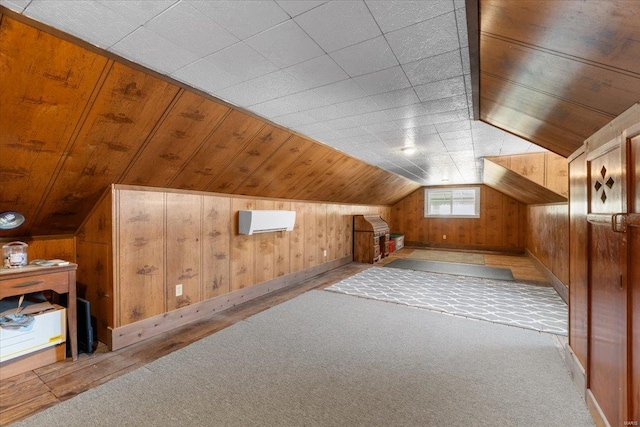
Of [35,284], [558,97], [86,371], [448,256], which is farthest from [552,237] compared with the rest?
[35,284]

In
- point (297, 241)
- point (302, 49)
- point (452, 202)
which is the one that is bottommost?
point (297, 241)

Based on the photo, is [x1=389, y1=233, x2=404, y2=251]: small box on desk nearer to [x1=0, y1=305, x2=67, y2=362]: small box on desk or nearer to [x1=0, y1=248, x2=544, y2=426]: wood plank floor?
[x1=0, y1=248, x2=544, y2=426]: wood plank floor

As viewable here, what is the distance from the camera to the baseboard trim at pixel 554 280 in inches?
155

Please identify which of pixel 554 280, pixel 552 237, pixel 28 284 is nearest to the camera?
pixel 28 284

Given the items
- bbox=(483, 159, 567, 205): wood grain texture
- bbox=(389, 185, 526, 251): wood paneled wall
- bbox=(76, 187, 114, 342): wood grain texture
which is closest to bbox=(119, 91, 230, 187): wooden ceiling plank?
bbox=(76, 187, 114, 342): wood grain texture

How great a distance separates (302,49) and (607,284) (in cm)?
212

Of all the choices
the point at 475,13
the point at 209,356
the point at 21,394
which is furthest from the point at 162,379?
the point at 475,13

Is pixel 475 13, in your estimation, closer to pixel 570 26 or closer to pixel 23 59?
pixel 570 26

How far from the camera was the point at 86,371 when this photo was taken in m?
2.18

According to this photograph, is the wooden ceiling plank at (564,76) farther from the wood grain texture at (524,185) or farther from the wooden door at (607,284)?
the wood grain texture at (524,185)

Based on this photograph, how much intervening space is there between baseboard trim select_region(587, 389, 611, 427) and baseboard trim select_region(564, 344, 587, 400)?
0.10 m

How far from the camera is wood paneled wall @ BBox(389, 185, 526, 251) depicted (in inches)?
317

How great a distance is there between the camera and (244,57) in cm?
172

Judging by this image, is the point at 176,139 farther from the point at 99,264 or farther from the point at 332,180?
the point at 332,180
